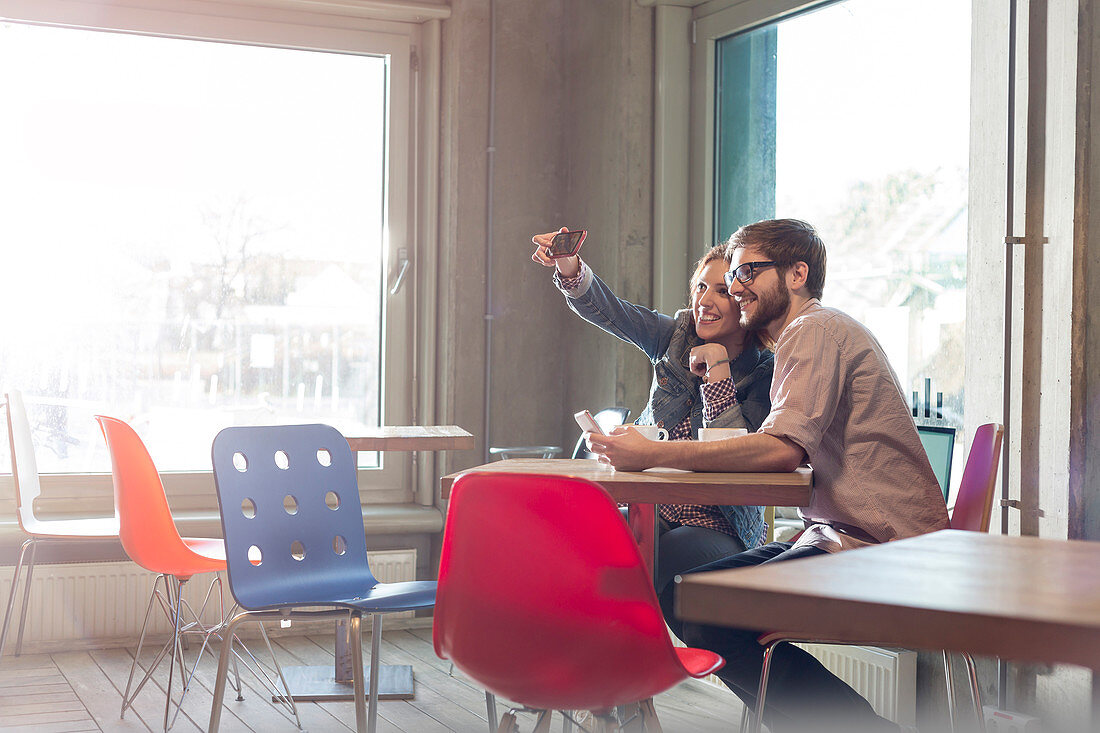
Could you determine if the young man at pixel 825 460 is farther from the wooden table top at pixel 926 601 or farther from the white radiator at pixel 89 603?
the white radiator at pixel 89 603

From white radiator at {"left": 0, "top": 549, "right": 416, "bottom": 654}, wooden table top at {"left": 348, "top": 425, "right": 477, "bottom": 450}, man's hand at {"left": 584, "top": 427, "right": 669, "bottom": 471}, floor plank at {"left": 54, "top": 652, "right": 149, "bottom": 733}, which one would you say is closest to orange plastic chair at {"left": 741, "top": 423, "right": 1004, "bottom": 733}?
man's hand at {"left": 584, "top": 427, "right": 669, "bottom": 471}

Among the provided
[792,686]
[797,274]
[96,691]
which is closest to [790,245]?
[797,274]

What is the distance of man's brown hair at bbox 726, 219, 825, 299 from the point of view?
235 cm

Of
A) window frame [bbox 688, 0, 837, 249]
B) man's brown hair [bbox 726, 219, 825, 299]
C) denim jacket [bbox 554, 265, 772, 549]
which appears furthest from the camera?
window frame [bbox 688, 0, 837, 249]

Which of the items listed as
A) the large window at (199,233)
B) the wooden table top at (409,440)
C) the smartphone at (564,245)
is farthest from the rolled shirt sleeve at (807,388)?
the large window at (199,233)

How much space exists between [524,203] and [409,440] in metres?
1.80

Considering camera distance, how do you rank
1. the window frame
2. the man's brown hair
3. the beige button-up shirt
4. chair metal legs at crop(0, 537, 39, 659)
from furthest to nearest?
the window frame
chair metal legs at crop(0, 537, 39, 659)
the man's brown hair
the beige button-up shirt

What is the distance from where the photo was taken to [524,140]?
4.66 metres

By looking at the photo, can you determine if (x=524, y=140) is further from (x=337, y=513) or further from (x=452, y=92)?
(x=337, y=513)

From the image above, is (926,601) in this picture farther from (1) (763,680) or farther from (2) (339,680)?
(2) (339,680)

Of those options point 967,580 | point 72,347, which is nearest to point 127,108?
point 72,347

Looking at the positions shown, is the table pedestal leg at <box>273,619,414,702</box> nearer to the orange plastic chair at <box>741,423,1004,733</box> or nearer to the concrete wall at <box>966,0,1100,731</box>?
the orange plastic chair at <box>741,423,1004,733</box>

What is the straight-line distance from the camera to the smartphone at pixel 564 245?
114 inches

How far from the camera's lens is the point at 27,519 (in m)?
3.53
